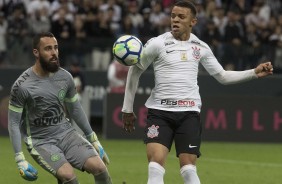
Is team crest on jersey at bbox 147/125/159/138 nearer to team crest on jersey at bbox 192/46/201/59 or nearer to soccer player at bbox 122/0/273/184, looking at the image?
soccer player at bbox 122/0/273/184

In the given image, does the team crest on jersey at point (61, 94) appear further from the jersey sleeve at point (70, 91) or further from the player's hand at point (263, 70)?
the player's hand at point (263, 70)

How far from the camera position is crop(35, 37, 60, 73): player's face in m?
9.54

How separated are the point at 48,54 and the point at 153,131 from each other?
4.47ft

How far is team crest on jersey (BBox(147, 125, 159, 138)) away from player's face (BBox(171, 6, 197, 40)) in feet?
3.27

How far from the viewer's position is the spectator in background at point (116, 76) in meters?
21.3

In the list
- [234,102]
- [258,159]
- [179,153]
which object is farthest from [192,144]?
[234,102]

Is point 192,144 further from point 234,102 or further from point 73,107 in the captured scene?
point 234,102

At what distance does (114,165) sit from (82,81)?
19.0 ft

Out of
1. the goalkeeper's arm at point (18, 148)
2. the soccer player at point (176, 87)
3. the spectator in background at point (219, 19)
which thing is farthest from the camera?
the spectator in background at point (219, 19)

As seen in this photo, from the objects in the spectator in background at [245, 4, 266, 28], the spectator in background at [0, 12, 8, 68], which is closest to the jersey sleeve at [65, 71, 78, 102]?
the spectator in background at [0, 12, 8, 68]

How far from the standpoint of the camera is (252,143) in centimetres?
2117

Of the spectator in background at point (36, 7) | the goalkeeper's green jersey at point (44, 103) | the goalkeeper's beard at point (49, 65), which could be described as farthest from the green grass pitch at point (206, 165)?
the spectator in background at point (36, 7)

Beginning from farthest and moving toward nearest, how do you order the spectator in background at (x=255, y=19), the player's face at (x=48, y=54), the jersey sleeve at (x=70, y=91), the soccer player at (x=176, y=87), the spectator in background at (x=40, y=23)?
the spectator in background at (x=255, y=19), the spectator in background at (x=40, y=23), the jersey sleeve at (x=70, y=91), the player's face at (x=48, y=54), the soccer player at (x=176, y=87)

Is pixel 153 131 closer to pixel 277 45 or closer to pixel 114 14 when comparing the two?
pixel 277 45
